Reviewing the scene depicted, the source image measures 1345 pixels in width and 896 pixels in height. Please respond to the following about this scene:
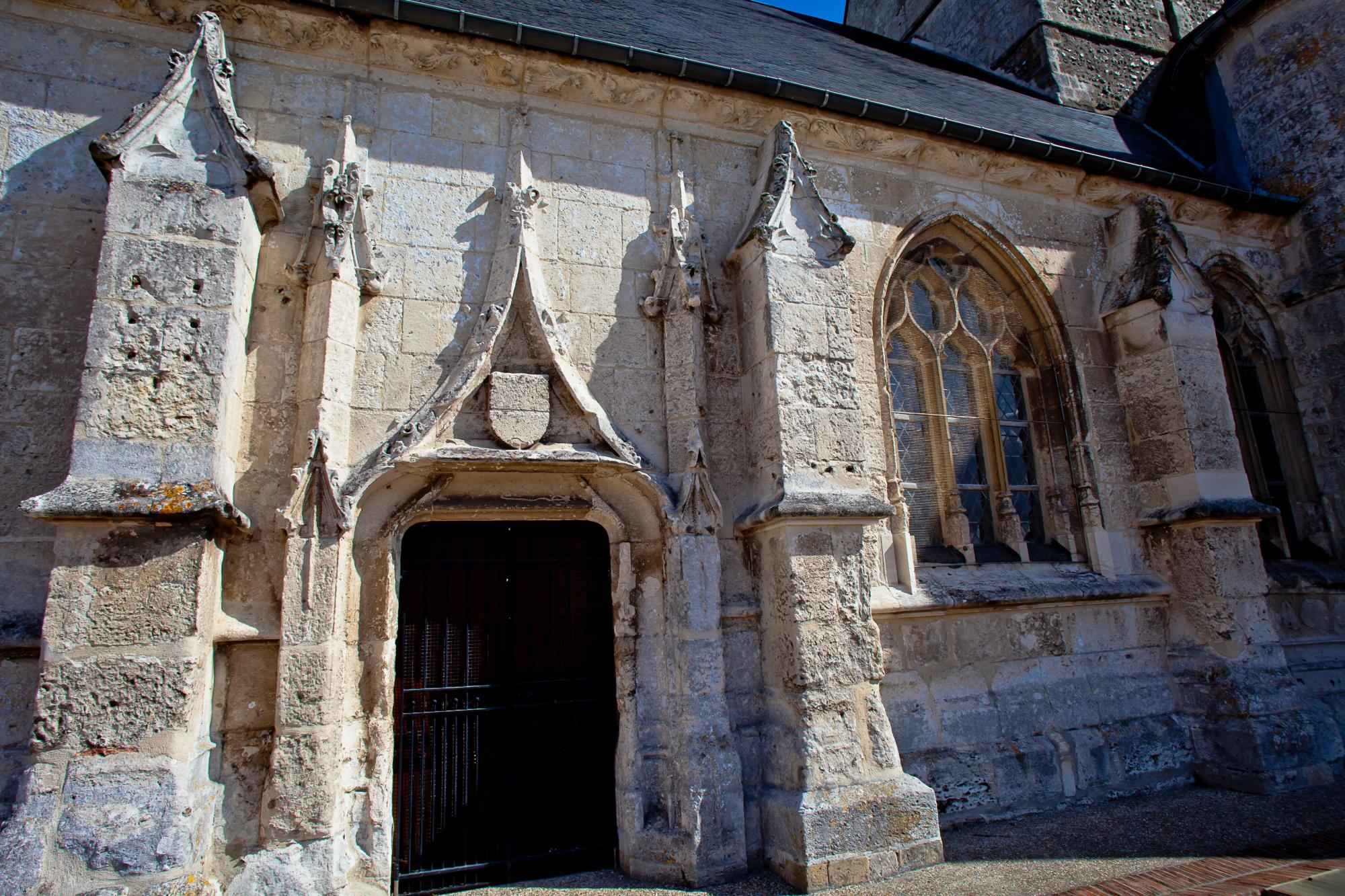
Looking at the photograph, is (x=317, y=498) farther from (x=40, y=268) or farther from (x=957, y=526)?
(x=957, y=526)

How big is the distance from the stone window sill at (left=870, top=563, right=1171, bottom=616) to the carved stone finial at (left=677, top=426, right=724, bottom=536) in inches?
47.6

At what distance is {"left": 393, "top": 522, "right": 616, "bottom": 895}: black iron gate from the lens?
3826 millimetres

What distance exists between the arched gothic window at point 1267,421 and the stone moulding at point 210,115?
7.17 meters

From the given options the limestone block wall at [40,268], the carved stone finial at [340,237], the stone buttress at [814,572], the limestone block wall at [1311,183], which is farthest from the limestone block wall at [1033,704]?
the limestone block wall at [40,268]

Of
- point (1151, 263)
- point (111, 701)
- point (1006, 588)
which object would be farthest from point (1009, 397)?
point (111, 701)

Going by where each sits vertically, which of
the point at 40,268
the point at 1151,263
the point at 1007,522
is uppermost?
the point at 1151,263

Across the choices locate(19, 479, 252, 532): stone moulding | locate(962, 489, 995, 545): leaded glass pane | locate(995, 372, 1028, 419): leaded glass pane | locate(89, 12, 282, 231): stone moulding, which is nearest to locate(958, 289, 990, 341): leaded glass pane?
locate(995, 372, 1028, 419): leaded glass pane

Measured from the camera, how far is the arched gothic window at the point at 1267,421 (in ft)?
20.9

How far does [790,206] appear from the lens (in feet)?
15.1

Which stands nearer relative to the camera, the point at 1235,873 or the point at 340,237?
the point at 1235,873

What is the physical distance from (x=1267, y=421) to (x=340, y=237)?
7459 mm

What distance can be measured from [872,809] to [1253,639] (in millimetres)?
3248

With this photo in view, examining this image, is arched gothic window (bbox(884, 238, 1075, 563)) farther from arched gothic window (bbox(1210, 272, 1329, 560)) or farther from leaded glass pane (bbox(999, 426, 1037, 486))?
arched gothic window (bbox(1210, 272, 1329, 560))

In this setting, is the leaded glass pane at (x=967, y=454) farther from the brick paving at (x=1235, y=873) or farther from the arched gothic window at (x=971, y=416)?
the brick paving at (x=1235, y=873)
